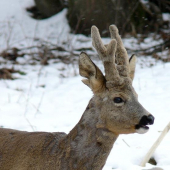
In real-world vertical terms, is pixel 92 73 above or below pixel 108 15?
above

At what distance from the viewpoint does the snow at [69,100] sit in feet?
19.1

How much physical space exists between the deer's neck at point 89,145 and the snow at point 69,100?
1413 mm

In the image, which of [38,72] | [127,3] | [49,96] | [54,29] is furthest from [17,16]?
[49,96]

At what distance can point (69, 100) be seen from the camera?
25.5 ft

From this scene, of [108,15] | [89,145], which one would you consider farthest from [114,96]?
[108,15]

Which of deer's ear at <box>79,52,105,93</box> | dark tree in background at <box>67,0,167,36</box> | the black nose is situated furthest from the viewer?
dark tree in background at <box>67,0,167,36</box>

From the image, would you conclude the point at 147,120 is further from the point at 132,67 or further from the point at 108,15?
the point at 108,15

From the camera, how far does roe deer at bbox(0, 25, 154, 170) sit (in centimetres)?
391

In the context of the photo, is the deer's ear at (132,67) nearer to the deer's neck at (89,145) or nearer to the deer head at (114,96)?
the deer head at (114,96)

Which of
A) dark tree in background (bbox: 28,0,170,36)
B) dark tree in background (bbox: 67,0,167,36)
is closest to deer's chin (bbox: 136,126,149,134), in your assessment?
dark tree in background (bbox: 28,0,170,36)

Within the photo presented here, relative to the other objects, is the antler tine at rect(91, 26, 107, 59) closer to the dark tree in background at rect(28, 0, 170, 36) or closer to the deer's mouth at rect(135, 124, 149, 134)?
the deer's mouth at rect(135, 124, 149, 134)

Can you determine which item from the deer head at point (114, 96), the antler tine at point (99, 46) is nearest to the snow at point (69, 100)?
the deer head at point (114, 96)

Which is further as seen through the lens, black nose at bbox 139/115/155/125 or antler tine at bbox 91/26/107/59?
antler tine at bbox 91/26/107/59

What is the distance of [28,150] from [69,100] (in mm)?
3585
